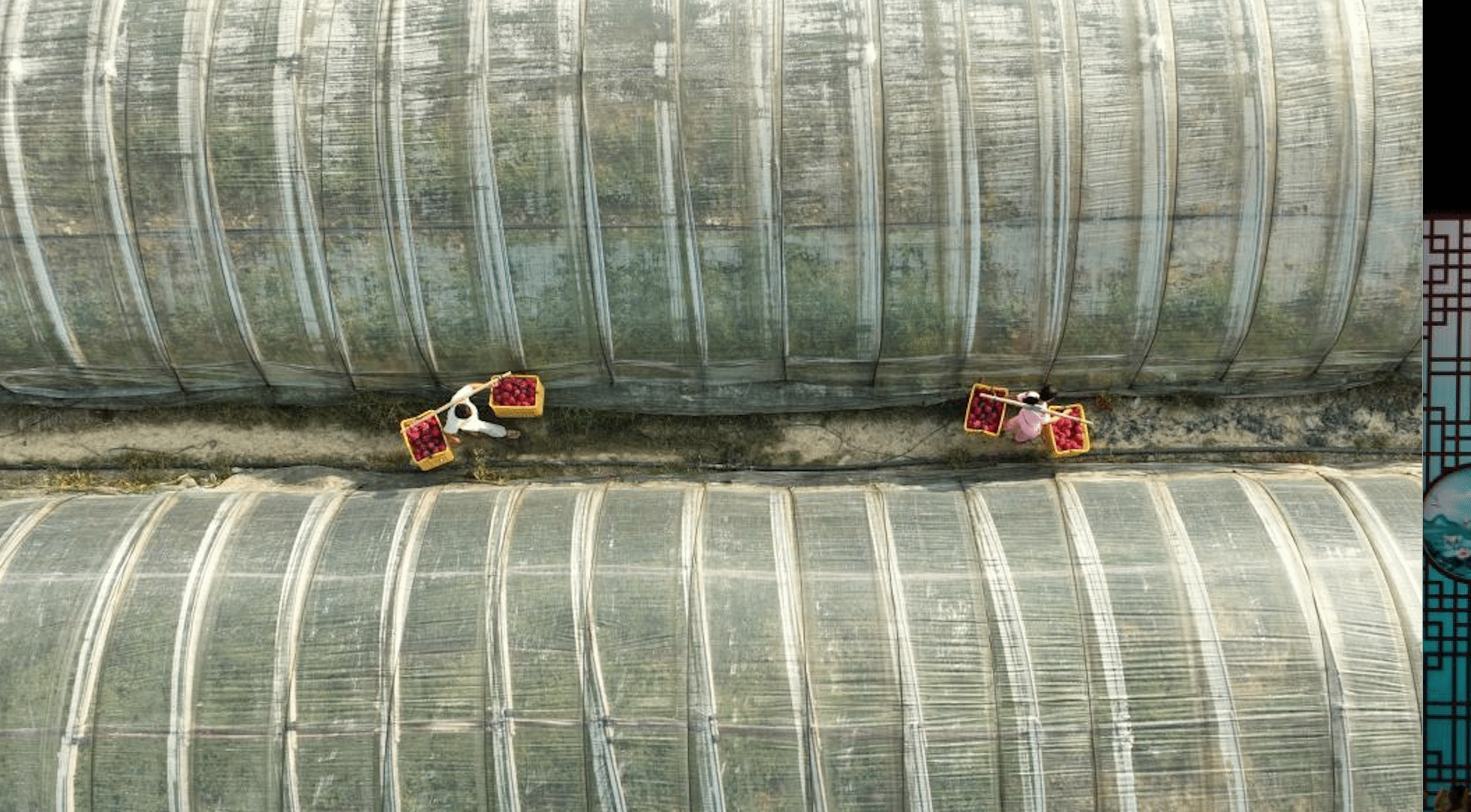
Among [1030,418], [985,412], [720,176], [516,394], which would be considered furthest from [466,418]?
[1030,418]

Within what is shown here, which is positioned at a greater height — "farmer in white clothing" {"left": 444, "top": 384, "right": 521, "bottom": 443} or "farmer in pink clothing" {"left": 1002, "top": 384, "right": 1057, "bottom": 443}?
"farmer in white clothing" {"left": 444, "top": 384, "right": 521, "bottom": 443}

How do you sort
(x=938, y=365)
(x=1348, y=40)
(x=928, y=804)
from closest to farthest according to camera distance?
(x=928, y=804) < (x=1348, y=40) < (x=938, y=365)

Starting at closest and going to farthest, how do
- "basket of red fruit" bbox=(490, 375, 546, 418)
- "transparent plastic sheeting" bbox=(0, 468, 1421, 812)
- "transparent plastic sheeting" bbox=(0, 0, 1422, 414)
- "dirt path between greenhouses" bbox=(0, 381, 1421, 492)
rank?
"transparent plastic sheeting" bbox=(0, 468, 1421, 812), "transparent plastic sheeting" bbox=(0, 0, 1422, 414), "basket of red fruit" bbox=(490, 375, 546, 418), "dirt path between greenhouses" bbox=(0, 381, 1421, 492)

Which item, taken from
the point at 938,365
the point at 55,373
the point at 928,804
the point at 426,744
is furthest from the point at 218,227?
the point at 928,804

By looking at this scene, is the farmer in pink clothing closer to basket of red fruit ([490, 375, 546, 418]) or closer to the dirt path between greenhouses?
the dirt path between greenhouses

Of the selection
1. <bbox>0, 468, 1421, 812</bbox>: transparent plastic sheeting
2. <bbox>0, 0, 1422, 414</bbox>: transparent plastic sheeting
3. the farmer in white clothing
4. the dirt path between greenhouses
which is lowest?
<bbox>0, 468, 1421, 812</bbox>: transparent plastic sheeting

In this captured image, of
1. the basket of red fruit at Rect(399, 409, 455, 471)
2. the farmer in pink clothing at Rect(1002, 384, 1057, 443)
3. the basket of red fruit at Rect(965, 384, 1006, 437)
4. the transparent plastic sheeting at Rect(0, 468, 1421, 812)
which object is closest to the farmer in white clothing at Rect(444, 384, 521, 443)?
the basket of red fruit at Rect(399, 409, 455, 471)

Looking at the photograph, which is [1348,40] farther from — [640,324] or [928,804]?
[928,804]
